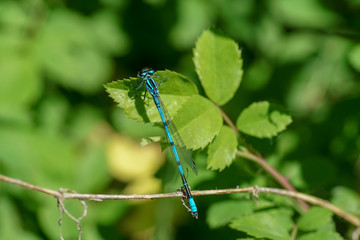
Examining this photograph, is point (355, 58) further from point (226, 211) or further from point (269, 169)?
point (226, 211)

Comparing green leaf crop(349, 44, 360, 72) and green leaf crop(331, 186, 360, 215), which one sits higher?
green leaf crop(349, 44, 360, 72)

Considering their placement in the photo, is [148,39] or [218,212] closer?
[218,212]

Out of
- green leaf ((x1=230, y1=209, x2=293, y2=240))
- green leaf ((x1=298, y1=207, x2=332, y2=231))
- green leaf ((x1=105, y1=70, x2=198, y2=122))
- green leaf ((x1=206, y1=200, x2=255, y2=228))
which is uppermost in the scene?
green leaf ((x1=105, y1=70, x2=198, y2=122))

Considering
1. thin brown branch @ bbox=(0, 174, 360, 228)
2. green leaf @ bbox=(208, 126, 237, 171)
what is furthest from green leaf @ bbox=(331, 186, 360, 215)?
green leaf @ bbox=(208, 126, 237, 171)

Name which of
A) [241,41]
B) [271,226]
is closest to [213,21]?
[241,41]

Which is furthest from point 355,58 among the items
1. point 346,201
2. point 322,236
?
point 322,236

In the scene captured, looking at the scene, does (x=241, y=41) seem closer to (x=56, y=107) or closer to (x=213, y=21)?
(x=213, y=21)

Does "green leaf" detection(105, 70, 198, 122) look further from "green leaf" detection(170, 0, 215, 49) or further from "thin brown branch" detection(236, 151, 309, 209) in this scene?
"green leaf" detection(170, 0, 215, 49)
